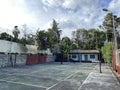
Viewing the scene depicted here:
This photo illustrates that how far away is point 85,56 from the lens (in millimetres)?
45688

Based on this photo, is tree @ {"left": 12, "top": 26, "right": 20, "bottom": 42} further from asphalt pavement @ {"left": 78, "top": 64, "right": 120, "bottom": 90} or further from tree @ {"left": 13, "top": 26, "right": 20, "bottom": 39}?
asphalt pavement @ {"left": 78, "top": 64, "right": 120, "bottom": 90}

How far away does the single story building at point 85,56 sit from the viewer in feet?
147

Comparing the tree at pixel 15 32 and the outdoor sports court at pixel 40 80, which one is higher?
the tree at pixel 15 32

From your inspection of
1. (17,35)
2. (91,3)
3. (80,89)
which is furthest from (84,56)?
(80,89)

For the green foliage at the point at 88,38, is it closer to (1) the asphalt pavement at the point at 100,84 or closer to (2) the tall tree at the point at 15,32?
(2) the tall tree at the point at 15,32

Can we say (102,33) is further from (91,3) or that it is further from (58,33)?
(91,3)

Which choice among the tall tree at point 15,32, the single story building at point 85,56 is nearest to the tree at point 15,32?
the tall tree at point 15,32

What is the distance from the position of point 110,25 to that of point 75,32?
17369mm

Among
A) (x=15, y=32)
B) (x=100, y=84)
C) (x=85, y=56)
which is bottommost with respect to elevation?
A: (x=100, y=84)

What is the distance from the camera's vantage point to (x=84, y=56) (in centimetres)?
4575

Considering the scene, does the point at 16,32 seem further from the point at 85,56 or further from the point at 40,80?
the point at 40,80

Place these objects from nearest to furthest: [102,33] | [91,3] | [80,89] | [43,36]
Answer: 1. [80,89]
2. [91,3]
3. [43,36]
4. [102,33]

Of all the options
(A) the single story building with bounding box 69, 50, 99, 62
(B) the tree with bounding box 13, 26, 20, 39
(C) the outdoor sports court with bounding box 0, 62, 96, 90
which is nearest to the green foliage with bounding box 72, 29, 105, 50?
(A) the single story building with bounding box 69, 50, 99, 62

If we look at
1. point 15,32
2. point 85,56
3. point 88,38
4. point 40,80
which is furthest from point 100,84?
point 88,38
